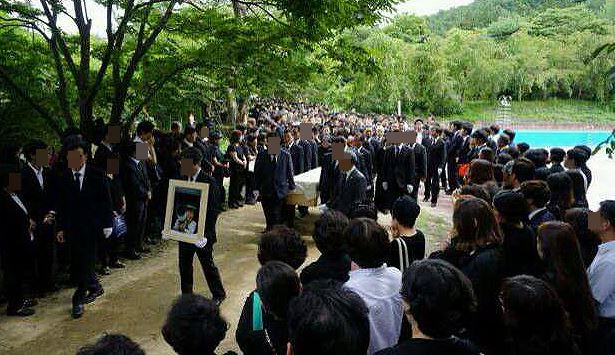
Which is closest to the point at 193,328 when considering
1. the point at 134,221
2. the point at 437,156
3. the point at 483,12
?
the point at 134,221

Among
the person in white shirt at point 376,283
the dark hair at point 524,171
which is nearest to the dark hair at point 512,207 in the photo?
the person in white shirt at point 376,283

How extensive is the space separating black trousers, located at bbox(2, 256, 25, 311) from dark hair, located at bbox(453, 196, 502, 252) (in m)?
4.19

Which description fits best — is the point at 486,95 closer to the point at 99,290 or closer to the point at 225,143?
the point at 225,143

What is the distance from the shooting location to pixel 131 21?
7348mm

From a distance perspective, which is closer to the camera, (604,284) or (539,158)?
(604,284)

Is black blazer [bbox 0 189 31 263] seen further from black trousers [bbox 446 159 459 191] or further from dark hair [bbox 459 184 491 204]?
black trousers [bbox 446 159 459 191]

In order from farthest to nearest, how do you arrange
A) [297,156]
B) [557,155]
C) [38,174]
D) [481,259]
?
[297,156]
[557,155]
[38,174]
[481,259]

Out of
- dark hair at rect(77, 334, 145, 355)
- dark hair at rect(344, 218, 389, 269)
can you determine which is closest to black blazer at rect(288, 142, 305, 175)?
dark hair at rect(344, 218, 389, 269)

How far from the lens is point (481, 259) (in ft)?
9.38

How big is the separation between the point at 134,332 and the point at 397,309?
3054 mm

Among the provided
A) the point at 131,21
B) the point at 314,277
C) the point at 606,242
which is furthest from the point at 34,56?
the point at 606,242

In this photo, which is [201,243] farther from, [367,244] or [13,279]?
[367,244]

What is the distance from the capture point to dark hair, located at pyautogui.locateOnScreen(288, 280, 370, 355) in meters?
1.66

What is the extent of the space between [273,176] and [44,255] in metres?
3.12
